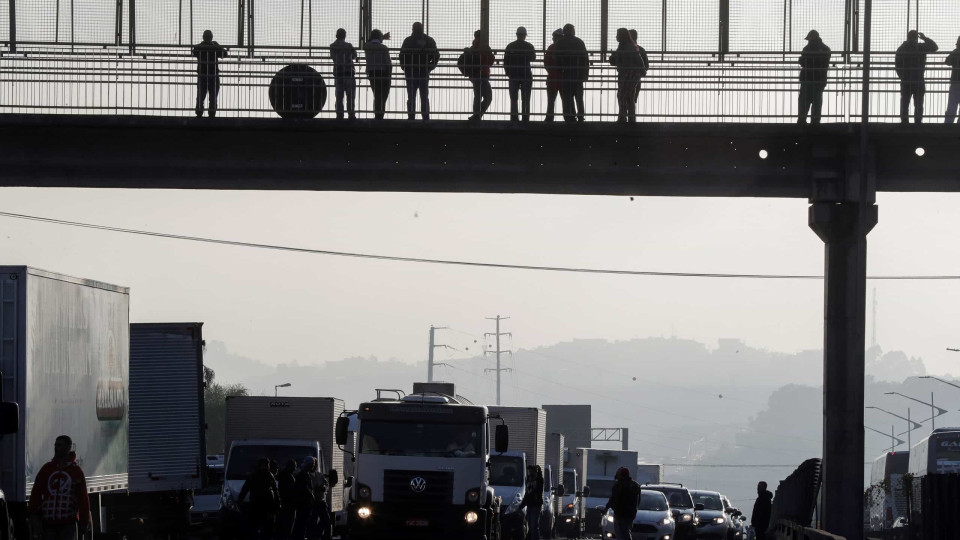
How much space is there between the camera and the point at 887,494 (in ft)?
160

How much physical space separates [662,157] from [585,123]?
4.84ft

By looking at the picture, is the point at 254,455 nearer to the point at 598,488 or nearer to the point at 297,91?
the point at 297,91

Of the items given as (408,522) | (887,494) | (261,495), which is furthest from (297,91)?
(887,494)

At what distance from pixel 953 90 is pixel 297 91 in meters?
10.7

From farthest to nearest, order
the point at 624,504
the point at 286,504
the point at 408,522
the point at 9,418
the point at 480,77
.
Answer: the point at 624,504, the point at 408,522, the point at 480,77, the point at 286,504, the point at 9,418

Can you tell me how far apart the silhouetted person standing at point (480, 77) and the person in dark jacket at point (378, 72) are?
1.37 m

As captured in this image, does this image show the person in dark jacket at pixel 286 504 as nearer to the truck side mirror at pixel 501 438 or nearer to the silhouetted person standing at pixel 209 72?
the truck side mirror at pixel 501 438

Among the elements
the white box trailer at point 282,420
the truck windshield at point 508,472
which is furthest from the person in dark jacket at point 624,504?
the white box trailer at point 282,420

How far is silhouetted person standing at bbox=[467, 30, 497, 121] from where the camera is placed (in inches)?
1068

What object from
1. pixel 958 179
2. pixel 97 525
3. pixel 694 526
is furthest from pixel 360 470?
pixel 694 526

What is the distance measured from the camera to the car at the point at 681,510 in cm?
4019

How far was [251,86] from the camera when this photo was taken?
89.1 ft

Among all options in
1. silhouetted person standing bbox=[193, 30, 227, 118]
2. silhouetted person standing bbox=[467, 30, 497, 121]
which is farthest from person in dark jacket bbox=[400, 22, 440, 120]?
silhouetted person standing bbox=[193, 30, 227, 118]

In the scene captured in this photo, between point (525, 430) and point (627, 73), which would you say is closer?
point (627, 73)
